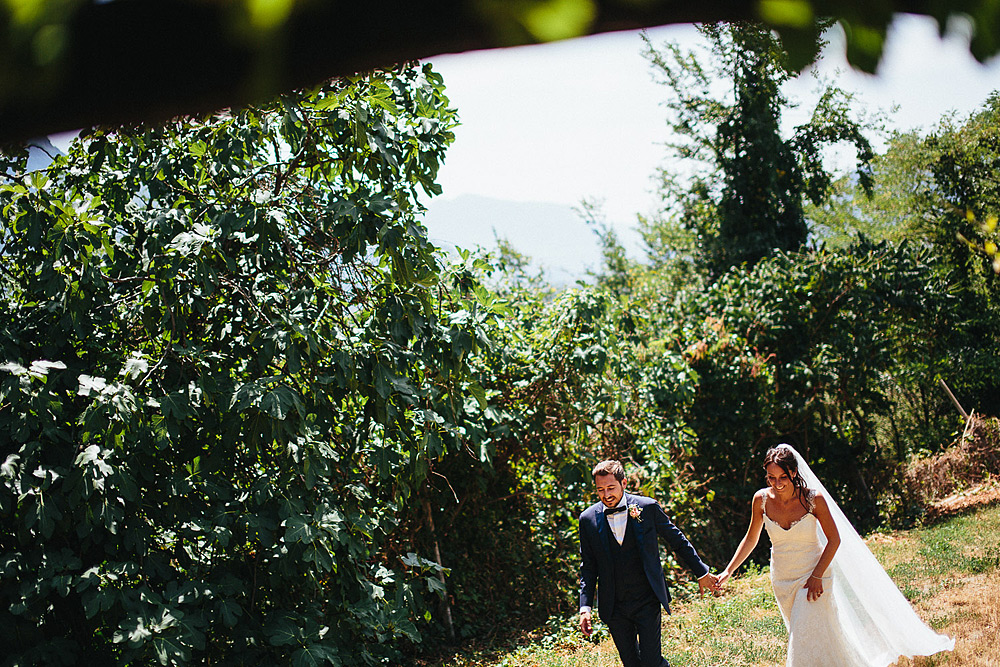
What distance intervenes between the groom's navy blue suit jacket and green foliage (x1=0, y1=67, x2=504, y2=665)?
1246 millimetres

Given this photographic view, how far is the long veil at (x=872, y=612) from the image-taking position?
Answer: 5602 millimetres

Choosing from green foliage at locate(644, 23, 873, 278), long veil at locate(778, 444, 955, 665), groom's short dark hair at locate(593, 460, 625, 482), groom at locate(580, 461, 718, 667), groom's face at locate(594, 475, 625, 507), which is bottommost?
long veil at locate(778, 444, 955, 665)

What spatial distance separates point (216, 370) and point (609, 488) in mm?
2748

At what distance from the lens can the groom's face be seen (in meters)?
5.18

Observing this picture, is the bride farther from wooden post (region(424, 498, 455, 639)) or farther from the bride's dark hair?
wooden post (region(424, 498, 455, 639))

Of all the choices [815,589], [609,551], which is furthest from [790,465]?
[609,551]

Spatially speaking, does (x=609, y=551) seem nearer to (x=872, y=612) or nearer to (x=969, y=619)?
(x=872, y=612)

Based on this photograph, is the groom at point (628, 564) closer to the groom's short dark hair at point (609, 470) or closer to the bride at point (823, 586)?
the groom's short dark hair at point (609, 470)

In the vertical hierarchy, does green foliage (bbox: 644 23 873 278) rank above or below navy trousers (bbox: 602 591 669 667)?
above

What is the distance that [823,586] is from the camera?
536cm

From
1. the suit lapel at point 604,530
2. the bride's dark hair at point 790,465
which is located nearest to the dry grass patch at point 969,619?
the bride's dark hair at point 790,465

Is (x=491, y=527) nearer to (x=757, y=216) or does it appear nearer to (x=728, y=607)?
(x=728, y=607)

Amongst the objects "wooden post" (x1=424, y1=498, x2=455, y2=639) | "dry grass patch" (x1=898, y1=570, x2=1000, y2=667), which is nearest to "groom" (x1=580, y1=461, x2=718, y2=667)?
"dry grass patch" (x1=898, y1=570, x2=1000, y2=667)

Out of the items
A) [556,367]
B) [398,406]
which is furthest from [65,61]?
[556,367]
